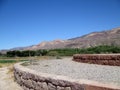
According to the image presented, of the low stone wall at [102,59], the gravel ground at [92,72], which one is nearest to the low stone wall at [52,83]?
the gravel ground at [92,72]

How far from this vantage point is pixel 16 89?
389 inches

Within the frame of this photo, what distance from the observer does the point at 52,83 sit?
6.96 m

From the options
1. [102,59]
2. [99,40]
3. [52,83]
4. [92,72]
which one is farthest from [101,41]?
[52,83]

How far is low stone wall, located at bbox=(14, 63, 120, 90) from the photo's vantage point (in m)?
5.46

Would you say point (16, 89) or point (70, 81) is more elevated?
point (70, 81)

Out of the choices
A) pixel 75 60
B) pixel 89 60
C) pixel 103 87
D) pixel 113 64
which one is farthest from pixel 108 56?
pixel 103 87

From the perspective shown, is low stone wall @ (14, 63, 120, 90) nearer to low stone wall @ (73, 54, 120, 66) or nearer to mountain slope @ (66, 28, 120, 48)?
low stone wall @ (73, 54, 120, 66)

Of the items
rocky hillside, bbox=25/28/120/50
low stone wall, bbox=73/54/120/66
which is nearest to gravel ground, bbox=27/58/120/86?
Result: low stone wall, bbox=73/54/120/66

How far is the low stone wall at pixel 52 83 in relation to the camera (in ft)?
17.9

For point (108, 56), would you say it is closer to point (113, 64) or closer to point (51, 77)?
point (113, 64)

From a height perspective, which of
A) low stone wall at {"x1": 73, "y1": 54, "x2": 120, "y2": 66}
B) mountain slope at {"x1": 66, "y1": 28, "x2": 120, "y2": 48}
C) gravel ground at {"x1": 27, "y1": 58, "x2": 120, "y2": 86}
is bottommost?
gravel ground at {"x1": 27, "y1": 58, "x2": 120, "y2": 86}

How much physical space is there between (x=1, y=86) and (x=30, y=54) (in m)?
69.7

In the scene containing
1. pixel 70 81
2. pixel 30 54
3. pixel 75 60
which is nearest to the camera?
pixel 70 81

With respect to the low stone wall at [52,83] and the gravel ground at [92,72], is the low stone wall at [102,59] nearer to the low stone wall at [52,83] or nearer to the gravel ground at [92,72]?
the gravel ground at [92,72]
